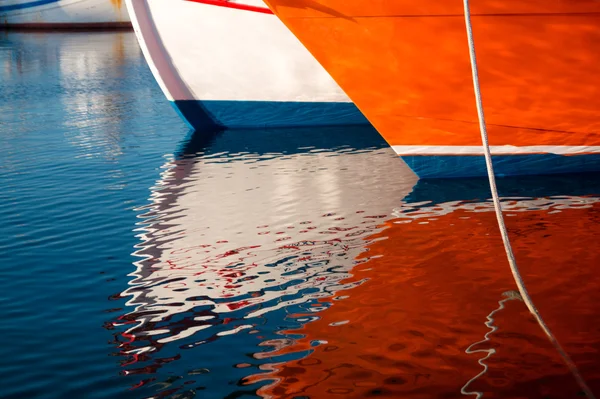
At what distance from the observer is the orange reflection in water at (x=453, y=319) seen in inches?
139

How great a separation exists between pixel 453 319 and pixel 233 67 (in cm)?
697

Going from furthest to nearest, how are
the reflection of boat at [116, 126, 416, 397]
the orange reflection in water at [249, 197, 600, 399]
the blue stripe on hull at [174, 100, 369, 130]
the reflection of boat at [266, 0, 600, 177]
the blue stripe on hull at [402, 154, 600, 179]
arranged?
the blue stripe on hull at [174, 100, 369, 130] → the blue stripe on hull at [402, 154, 600, 179] → the reflection of boat at [266, 0, 600, 177] → the reflection of boat at [116, 126, 416, 397] → the orange reflection in water at [249, 197, 600, 399]

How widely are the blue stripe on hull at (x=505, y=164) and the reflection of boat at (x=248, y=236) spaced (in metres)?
0.26

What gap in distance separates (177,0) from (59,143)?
242 cm

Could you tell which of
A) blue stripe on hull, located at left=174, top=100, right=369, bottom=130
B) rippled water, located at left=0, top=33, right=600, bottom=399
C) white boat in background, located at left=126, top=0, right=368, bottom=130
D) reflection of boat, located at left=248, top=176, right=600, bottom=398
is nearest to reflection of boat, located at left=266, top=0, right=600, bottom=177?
rippled water, located at left=0, top=33, right=600, bottom=399

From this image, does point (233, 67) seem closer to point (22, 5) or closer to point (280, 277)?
point (280, 277)

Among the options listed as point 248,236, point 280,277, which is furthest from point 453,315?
point 248,236

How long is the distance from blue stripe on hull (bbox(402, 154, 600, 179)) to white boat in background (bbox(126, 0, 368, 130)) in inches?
133

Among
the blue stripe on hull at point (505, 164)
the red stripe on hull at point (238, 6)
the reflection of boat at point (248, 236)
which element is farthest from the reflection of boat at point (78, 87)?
the blue stripe on hull at point (505, 164)

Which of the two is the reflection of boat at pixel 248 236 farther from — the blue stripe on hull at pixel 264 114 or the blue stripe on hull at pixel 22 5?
the blue stripe on hull at pixel 22 5

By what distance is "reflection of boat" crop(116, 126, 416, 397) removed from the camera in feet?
14.0

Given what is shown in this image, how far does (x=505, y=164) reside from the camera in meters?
7.46

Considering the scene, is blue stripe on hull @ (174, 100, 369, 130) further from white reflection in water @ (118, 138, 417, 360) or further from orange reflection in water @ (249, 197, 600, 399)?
orange reflection in water @ (249, 197, 600, 399)

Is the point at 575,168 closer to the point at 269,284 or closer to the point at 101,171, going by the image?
the point at 269,284
